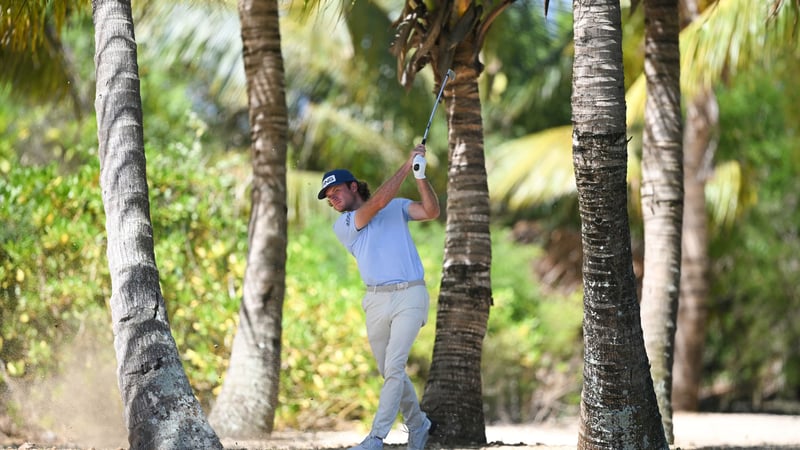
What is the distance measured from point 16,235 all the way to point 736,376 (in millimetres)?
15632

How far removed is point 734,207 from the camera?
1781cm

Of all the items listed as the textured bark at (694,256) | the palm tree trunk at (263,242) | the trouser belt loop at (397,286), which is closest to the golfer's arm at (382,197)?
the trouser belt loop at (397,286)

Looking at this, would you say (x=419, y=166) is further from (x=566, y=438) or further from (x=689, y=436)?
(x=689, y=436)

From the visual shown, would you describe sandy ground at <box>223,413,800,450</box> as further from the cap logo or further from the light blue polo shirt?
the cap logo

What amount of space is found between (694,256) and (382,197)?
10.2 metres

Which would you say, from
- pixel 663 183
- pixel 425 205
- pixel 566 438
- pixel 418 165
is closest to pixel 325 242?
pixel 566 438

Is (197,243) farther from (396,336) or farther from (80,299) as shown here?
(396,336)

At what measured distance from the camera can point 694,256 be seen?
15.9m

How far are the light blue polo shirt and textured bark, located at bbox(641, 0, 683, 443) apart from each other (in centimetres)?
278

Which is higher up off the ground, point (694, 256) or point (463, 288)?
point (694, 256)

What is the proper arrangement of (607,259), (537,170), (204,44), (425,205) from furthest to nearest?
1. (204,44)
2. (537,170)
3. (425,205)
4. (607,259)

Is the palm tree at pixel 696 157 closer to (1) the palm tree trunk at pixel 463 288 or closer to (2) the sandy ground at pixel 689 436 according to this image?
(2) the sandy ground at pixel 689 436

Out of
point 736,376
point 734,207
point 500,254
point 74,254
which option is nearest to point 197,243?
point 74,254

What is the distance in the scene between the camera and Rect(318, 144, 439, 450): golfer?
6.72 m
